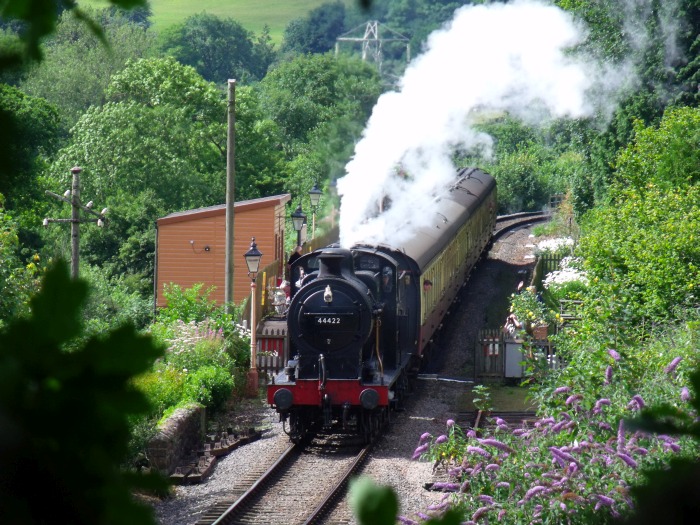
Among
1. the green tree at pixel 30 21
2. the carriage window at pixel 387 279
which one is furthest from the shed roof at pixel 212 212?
the green tree at pixel 30 21

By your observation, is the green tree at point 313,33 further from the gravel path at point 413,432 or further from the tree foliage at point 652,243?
the tree foliage at point 652,243

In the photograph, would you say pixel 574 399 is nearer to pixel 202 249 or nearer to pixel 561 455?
pixel 561 455

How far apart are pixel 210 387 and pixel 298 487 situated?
4.08 metres

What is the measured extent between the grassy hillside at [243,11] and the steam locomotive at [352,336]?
4704cm

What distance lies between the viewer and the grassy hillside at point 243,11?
67.2m

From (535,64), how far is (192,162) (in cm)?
1529

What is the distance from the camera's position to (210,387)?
1681cm

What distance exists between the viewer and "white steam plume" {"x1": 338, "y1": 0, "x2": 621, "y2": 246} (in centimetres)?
2088

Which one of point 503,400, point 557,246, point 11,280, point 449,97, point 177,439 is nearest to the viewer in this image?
point 177,439

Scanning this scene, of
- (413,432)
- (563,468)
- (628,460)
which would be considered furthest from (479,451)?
(413,432)

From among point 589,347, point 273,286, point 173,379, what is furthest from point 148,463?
point 273,286

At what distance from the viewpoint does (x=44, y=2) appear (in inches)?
69.3

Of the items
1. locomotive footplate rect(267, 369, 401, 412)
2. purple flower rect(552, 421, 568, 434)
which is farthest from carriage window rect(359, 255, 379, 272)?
purple flower rect(552, 421, 568, 434)

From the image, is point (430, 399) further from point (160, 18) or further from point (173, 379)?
point (160, 18)
